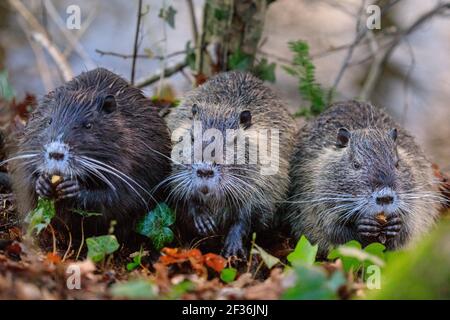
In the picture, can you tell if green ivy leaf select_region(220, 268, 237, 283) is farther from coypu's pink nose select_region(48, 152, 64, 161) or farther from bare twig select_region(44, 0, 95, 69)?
bare twig select_region(44, 0, 95, 69)

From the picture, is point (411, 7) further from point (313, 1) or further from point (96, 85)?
point (96, 85)

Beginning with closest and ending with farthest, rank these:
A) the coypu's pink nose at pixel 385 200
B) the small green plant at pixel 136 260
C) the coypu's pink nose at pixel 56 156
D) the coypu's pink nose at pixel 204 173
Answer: the coypu's pink nose at pixel 56 156
the small green plant at pixel 136 260
the coypu's pink nose at pixel 204 173
the coypu's pink nose at pixel 385 200

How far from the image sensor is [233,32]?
8688 mm

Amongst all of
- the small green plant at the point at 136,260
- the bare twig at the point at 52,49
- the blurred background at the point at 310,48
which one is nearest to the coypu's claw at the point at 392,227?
the small green plant at the point at 136,260

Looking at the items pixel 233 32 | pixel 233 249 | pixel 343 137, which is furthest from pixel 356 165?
pixel 233 32

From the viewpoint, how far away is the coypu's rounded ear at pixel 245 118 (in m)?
6.60

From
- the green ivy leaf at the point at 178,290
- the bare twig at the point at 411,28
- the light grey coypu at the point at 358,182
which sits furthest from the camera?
the bare twig at the point at 411,28

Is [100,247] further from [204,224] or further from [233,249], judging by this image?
[233,249]

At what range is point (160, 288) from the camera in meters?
4.85

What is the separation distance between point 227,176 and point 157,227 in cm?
69

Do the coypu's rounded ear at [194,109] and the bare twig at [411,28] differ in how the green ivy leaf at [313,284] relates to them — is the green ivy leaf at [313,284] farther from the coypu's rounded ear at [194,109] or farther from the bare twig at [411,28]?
the bare twig at [411,28]

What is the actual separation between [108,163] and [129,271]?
0.84 meters

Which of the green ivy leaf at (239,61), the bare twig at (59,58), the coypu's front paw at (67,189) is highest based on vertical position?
the bare twig at (59,58)

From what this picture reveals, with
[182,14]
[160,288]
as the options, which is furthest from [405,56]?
[160,288]
